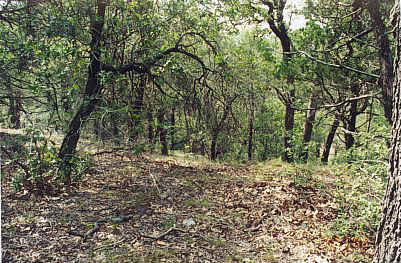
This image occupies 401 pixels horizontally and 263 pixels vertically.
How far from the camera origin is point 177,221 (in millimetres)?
4113

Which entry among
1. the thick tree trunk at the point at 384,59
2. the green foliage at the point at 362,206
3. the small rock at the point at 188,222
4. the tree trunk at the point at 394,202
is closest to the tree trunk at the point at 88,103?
the small rock at the point at 188,222

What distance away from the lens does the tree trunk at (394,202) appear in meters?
1.81

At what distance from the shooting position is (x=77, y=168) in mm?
4570

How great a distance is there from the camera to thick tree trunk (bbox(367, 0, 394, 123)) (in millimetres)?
3797

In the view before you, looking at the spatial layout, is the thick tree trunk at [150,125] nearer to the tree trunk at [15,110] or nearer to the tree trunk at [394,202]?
the tree trunk at [15,110]

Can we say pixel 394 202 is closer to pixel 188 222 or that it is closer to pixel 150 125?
pixel 188 222

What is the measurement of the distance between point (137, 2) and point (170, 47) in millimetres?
1059

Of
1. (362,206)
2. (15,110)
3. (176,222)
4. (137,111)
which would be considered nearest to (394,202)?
(362,206)

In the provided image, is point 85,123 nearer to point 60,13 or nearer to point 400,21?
point 60,13

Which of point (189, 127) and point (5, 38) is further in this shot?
point (189, 127)

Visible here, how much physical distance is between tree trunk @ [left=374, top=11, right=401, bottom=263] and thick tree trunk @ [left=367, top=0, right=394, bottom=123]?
217cm

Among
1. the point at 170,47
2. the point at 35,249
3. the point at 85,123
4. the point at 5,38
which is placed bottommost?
the point at 35,249

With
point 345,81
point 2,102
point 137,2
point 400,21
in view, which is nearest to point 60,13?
point 137,2

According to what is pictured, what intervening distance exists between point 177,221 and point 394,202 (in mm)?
2781
